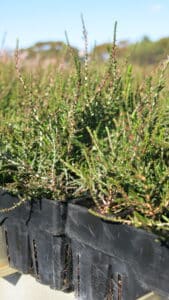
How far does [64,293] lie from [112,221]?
48 cm

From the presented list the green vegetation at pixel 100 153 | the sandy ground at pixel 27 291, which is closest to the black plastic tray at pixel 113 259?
the green vegetation at pixel 100 153

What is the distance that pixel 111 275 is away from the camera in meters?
1.38

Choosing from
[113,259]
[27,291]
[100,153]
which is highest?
[100,153]

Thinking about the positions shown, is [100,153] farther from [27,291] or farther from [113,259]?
[27,291]

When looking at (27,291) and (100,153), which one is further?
(27,291)

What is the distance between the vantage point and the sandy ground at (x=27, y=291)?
169cm

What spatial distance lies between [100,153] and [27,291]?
72cm

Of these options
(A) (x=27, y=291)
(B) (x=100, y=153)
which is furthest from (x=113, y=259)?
(A) (x=27, y=291)

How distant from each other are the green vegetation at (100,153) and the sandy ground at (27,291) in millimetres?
371

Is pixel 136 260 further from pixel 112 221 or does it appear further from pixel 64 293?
pixel 64 293

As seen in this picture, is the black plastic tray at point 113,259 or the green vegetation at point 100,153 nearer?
the black plastic tray at point 113,259

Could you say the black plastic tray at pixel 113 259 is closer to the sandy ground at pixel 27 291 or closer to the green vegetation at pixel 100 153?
the green vegetation at pixel 100 153

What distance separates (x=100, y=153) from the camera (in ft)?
4.58

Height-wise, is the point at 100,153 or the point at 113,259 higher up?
the point at 100,153
